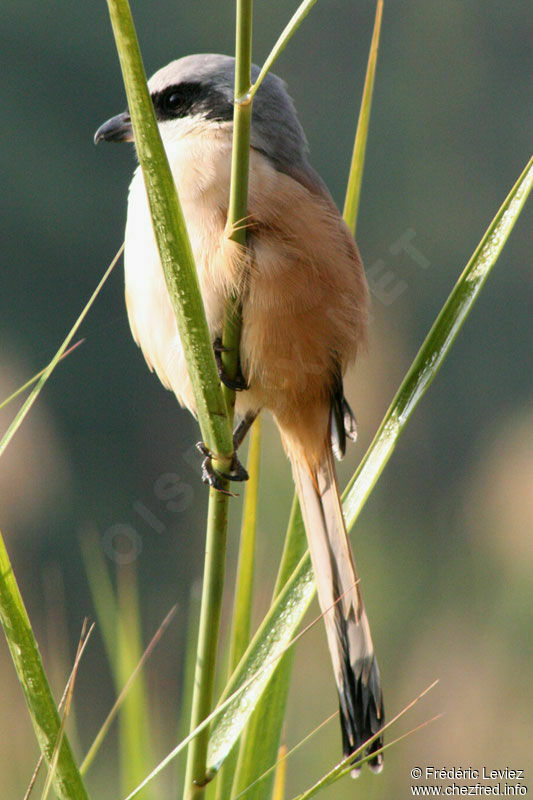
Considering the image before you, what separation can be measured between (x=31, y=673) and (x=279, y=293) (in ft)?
2.07

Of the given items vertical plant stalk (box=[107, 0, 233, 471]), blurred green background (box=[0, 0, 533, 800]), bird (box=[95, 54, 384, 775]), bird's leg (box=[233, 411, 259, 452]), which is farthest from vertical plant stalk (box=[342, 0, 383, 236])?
blurred green background (box=[0, 0, 533, 800])

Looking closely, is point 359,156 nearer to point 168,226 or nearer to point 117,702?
point 168,226

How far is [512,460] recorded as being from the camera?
2916mm

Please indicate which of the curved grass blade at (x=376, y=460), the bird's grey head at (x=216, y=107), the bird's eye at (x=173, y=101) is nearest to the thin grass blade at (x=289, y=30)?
the curved grass blade at (x=376, y=460)

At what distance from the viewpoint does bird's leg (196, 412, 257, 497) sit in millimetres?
864

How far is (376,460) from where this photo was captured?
2.91 feet

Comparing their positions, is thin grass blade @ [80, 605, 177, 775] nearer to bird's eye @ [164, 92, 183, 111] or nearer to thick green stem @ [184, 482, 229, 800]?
thick green stem @ [184, 482, 229, 800]

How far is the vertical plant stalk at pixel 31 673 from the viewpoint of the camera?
0.70 meters

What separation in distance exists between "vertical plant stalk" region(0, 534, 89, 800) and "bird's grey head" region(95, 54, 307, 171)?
815 millimetres

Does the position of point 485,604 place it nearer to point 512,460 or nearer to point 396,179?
point 512,460

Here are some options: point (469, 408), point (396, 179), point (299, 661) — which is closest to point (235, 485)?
point (299, 661)

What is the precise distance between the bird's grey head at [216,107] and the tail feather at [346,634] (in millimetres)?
533

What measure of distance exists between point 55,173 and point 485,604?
6.54 meters

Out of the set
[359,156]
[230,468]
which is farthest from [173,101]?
[230,468]
